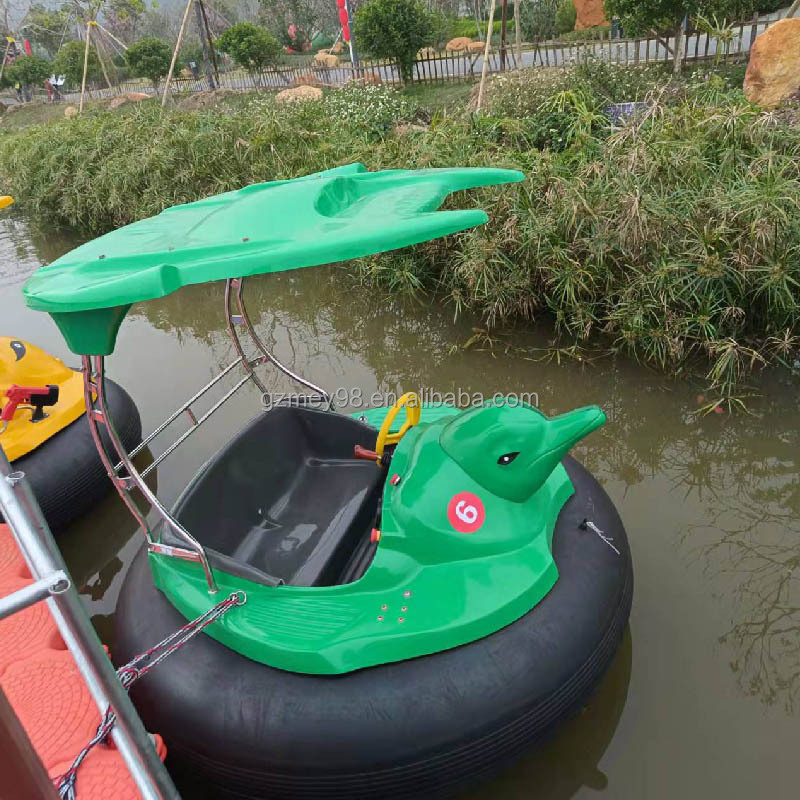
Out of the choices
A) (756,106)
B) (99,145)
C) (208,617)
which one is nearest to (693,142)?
(756,106)

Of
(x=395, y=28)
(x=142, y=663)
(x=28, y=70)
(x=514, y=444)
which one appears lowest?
(x=142, y=663)

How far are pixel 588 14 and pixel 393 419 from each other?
18355 mm

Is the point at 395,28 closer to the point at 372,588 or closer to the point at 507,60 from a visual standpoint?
the point at 507,60

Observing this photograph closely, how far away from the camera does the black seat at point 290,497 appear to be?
6.64ft

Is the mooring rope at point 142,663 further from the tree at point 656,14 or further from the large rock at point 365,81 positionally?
the tree at point 656,14

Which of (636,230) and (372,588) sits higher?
(636,230)

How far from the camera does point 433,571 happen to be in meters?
1.72

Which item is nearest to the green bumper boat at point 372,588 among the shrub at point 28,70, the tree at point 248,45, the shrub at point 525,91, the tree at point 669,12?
the shrub at point 525,91

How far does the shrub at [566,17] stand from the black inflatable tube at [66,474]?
18.2 meters

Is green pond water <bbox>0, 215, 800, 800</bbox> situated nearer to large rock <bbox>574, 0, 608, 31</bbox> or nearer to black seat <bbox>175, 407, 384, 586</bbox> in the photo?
black seat <bbox>175, 407, 384, 586</bbox>

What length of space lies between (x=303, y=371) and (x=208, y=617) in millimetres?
2497

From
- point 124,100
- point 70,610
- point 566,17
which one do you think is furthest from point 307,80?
point 70,610

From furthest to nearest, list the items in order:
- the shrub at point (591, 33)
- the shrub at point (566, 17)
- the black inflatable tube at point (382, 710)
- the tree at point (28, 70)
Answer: the tree at point (28, 70)
the shrub at point (566, 17)
the shrub at point (591, 33)
the black inflatable tube at point (382, 710)

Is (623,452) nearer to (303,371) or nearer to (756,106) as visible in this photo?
(303,371)
